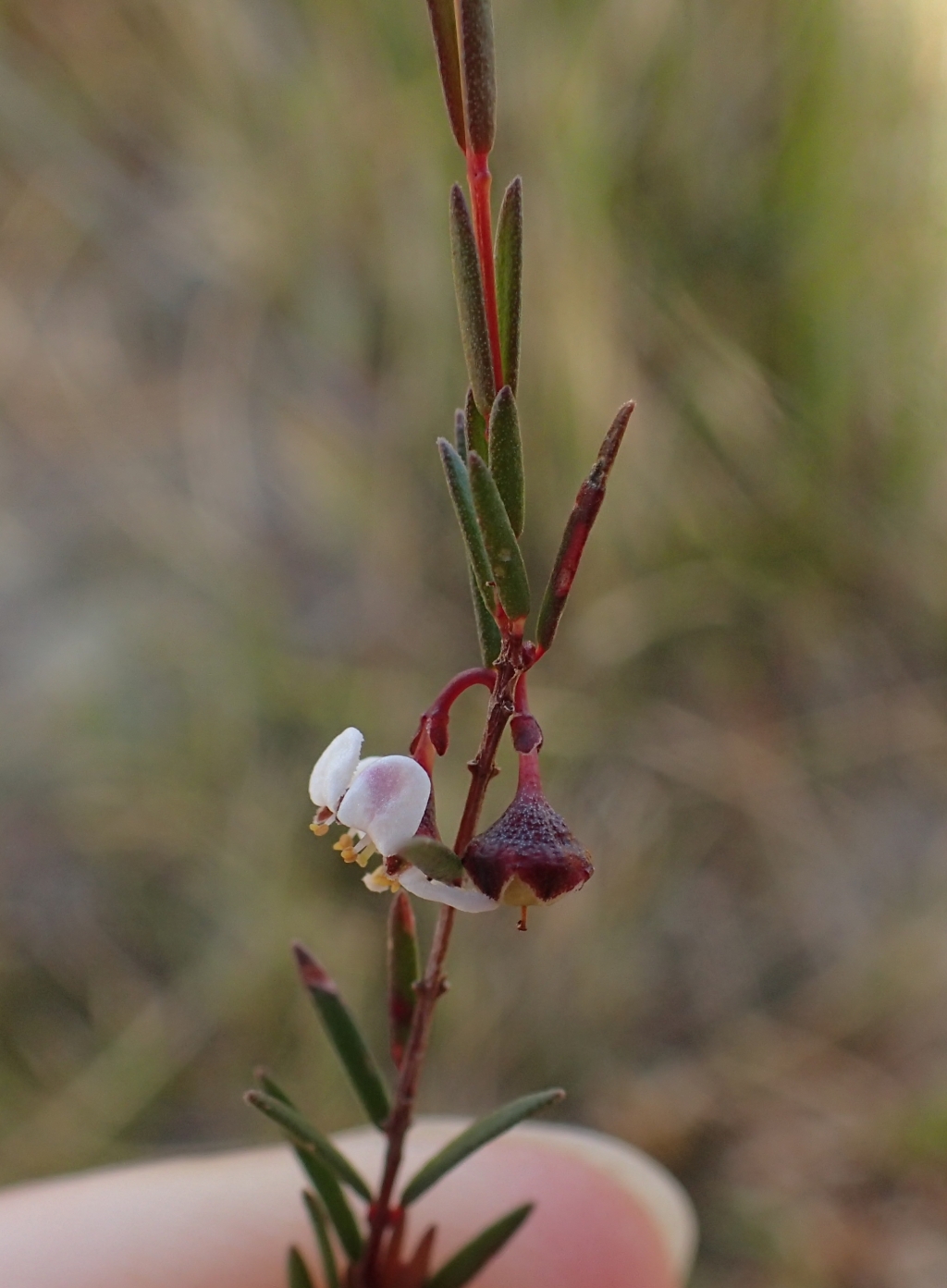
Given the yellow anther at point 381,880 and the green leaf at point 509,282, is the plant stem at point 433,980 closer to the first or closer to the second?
the yellow anther at point 381,880

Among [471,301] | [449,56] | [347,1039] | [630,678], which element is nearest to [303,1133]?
[347,1039]

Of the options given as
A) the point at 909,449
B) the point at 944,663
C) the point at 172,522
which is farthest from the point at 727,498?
the point at 172,522

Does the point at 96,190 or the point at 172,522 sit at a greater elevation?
the point at 96,190

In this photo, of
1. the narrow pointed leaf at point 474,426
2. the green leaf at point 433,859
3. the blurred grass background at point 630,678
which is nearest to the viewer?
the green leaf at point 433,859

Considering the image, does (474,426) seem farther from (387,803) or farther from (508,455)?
(387,803)

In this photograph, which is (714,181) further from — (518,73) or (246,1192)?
(246,1192)

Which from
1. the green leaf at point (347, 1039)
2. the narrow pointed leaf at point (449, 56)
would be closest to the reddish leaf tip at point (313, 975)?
the green leaf at point (347, 1039)
